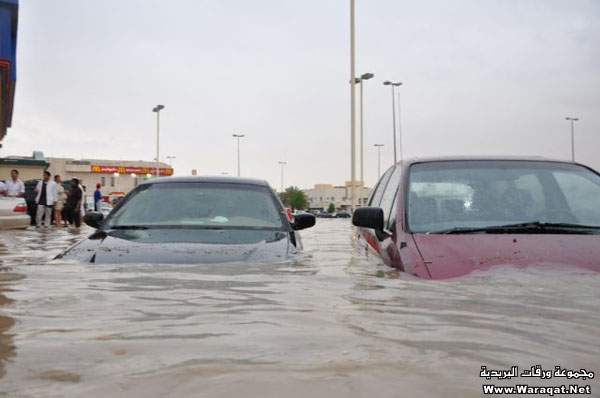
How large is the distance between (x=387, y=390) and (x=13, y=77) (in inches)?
873

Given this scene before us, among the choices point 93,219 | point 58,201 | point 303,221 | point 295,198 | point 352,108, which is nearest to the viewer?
point 93,219

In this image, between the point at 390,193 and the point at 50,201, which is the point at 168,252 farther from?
the point at 50,201

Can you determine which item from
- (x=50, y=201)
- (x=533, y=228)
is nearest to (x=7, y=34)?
(x=50, y=201)

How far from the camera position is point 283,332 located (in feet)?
6.96

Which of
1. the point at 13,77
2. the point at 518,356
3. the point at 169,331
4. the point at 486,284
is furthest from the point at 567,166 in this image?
the point at 13,77

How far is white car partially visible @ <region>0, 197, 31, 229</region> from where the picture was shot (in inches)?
502

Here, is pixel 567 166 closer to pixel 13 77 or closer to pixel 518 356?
pixel 518 356

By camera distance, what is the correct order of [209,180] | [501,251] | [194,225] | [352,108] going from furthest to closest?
[352,108] → [209,180] → [194,225] → [501,251]

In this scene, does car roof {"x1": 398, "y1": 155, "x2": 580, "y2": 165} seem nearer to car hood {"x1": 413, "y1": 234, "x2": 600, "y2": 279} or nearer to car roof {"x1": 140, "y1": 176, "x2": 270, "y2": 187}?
car hood {"x1": 413, "y1": 234, "x2": 600, "y2": 279}

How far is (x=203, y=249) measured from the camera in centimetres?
411

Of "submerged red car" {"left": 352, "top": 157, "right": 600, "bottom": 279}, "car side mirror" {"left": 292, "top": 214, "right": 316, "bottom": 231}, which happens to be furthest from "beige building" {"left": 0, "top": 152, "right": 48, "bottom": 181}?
"submerged red car" {"left": 352, "top": 157, "right": 600, "bottom": 279}

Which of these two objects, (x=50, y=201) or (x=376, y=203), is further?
(x=50, y=201)

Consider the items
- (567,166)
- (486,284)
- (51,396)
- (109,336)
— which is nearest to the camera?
(51,396)

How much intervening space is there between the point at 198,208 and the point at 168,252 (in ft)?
3.39
